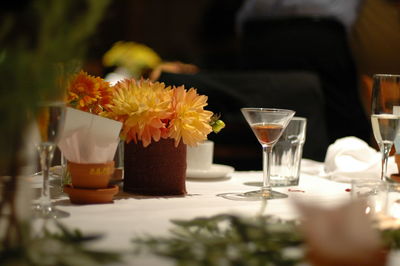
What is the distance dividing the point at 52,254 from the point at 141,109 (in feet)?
1.82

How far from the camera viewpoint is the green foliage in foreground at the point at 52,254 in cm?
76

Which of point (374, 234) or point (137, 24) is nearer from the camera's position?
point (374, 234)

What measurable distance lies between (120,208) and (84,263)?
17.0 inches

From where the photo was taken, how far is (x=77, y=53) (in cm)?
75

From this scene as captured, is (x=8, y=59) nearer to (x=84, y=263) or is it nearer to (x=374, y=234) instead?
(x=84, y=263)

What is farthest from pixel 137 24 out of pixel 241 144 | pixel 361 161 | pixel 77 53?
pixel 77 53

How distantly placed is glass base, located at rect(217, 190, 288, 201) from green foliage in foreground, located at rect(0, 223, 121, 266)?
586 millimetres

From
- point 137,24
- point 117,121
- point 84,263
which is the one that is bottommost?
point 84,263

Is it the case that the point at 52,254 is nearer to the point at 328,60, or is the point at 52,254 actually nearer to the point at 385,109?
the point at 385,109

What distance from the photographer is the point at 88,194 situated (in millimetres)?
1232

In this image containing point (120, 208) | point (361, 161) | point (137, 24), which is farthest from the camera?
point (137, 24)

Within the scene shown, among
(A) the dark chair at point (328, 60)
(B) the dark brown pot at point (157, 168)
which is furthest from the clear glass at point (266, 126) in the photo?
(A) the dark chair at point (328, 60)

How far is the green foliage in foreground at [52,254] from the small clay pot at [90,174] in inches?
14.5

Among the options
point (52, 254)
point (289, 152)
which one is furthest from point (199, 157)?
point (52, 254)
